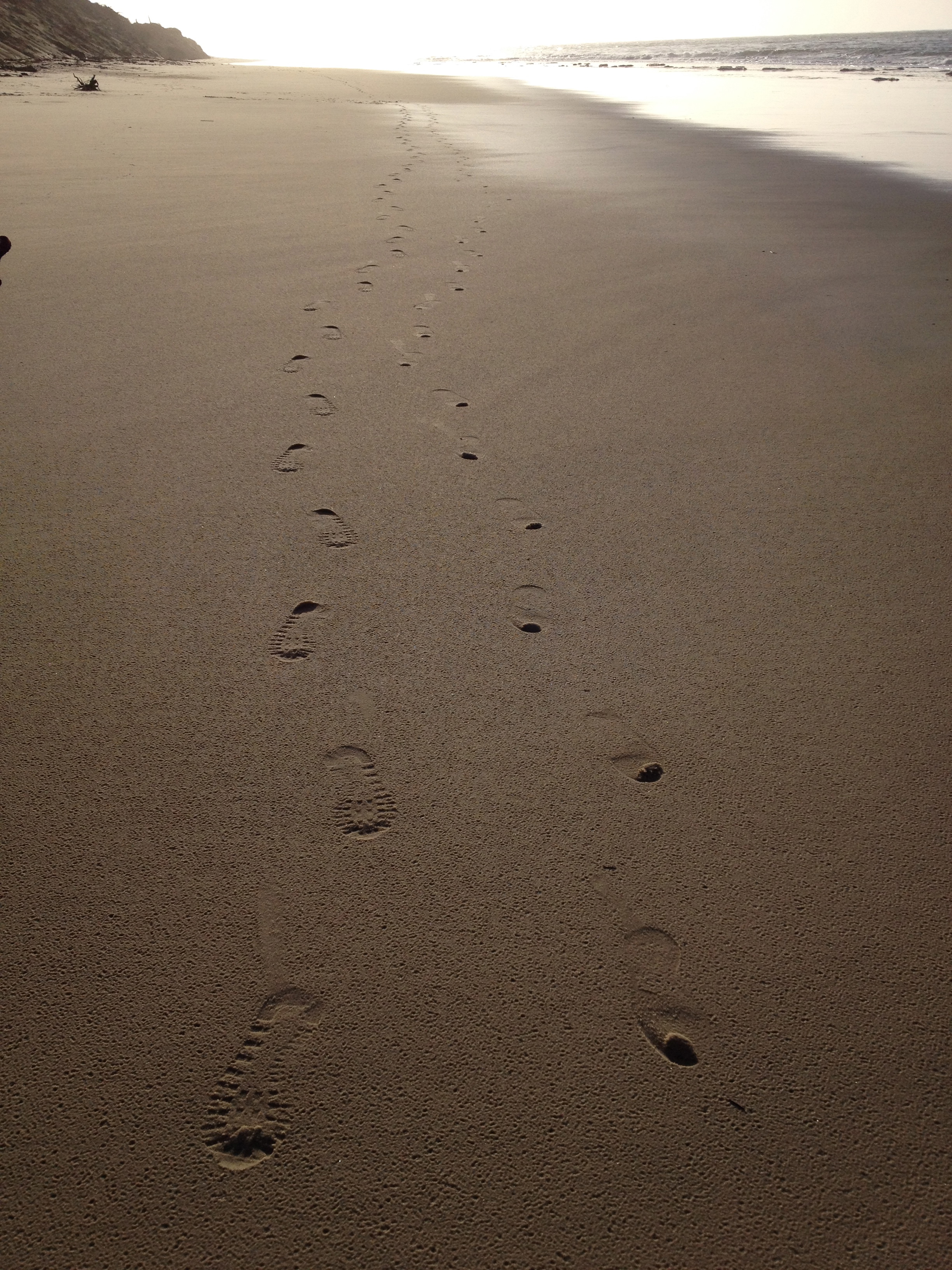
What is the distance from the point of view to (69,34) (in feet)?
75.9

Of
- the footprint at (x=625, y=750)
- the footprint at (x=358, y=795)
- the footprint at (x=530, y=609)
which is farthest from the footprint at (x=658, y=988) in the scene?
the footprint at (x=530, y=609)

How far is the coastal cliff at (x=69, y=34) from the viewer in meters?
18.9

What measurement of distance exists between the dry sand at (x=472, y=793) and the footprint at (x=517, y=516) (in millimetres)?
14

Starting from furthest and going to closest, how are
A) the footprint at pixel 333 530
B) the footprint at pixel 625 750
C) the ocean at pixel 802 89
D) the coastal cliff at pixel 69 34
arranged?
the coastal cliff at pixel 69 34 < the ocean at pixel 802 89 < the footprint at pixel 333 530 < the footprint at pixel 625 750

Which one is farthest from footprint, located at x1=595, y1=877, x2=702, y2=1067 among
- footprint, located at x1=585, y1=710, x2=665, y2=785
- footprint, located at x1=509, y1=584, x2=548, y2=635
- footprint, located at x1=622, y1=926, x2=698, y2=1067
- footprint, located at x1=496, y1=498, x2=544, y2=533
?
footprint, located at x1=496, y1=498, x2=544, y2=533

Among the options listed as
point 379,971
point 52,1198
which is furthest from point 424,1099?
Result: point 52,1198

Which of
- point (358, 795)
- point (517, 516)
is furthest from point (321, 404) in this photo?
point (358, 795)

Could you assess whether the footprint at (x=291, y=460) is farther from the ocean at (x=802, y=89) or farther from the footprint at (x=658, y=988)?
the ocean at (x=802, y=89)

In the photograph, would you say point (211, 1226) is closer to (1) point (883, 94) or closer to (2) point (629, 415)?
(2) point (629, 415)

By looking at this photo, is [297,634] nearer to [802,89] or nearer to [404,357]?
[404,357]

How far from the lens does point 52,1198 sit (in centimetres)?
86

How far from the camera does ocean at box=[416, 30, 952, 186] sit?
309 inches

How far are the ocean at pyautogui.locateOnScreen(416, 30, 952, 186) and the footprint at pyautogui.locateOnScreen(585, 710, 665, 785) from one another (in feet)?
20.8

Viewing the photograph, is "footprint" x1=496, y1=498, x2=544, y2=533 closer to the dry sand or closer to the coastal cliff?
the dry sand
